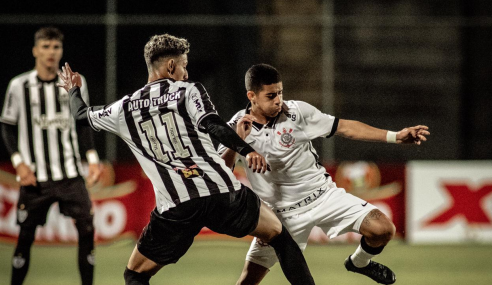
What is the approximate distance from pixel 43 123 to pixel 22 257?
1.18 metres

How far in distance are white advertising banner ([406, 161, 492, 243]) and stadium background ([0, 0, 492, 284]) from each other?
0.08 m

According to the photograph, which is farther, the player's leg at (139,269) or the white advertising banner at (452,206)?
the white advertising banner at (452,206)

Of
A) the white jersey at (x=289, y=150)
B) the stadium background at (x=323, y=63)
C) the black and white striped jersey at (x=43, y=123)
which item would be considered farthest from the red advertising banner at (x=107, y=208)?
the white jersey at (x=289, y=150)

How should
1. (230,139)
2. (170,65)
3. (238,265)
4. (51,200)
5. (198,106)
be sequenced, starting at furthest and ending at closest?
(238,265) → (51,200) → (170,65) → (198,106) → (230,139)

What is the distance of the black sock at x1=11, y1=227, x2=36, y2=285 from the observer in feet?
20.8

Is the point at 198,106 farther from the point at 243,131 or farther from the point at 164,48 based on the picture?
the point at 243,131

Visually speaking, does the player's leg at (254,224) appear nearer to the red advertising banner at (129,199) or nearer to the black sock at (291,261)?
the black sock at (291,261)

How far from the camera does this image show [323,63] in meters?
13.5

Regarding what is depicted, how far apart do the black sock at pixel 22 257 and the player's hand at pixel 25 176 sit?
0.38m

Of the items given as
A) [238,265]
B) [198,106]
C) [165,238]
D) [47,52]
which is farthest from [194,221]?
[238,265]

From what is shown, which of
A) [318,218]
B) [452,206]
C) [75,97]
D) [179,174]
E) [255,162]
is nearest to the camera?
[255,162]

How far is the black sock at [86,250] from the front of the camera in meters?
6.38

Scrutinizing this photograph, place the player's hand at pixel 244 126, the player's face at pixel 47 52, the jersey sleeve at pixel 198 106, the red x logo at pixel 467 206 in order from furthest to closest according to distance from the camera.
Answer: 1. the red x logo at pixel 467 206
2. the player's face at pixel 47 52
3. the player's hand at pixel 244 126
4. the jersey sleeve at pixel 198 106

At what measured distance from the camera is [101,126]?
203 inches
